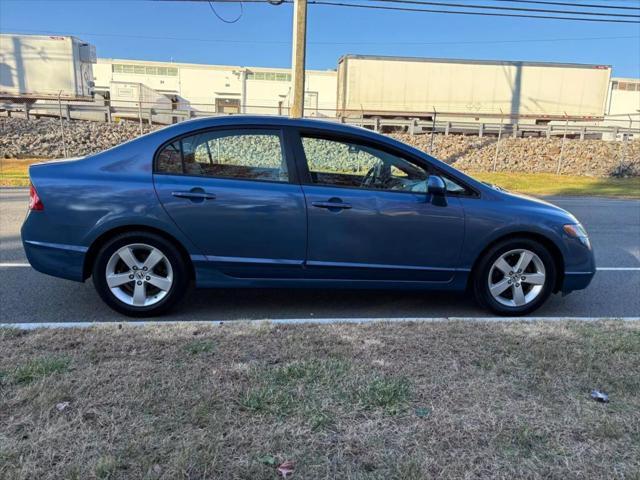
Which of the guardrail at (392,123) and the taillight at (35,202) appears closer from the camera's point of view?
the taillight at (35,202)

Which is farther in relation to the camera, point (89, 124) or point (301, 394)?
point (89, 124)

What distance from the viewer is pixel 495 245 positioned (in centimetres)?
439

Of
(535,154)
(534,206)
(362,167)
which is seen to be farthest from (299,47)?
(535,154)

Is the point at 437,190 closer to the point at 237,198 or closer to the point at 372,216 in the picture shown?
the point at 372,216

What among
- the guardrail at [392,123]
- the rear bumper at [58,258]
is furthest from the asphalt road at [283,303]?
the guardrail at [392,123]

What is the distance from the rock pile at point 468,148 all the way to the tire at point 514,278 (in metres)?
18.0

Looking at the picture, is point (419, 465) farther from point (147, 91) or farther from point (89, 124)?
point (147, 91)

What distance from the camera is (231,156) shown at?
4266 millimetres

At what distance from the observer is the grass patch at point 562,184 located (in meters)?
15.6

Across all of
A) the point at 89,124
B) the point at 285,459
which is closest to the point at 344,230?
the point at 285,459

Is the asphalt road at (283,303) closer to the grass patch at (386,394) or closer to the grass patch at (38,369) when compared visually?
the grass patch at (38,369)

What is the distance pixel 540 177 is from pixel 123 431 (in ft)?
66.0

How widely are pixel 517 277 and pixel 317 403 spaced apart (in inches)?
99.4

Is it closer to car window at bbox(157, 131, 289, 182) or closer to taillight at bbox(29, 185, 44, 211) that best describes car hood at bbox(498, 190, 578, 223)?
car window at bbox(157, 131, 289, 182)
